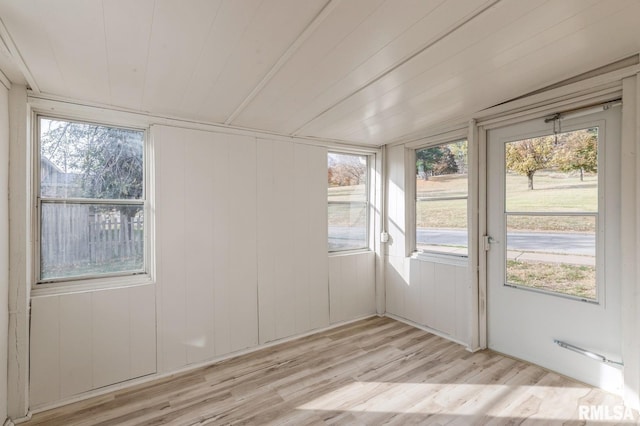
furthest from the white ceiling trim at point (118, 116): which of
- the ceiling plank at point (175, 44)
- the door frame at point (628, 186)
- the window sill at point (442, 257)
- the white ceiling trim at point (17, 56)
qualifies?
the door frame at point (628, 186)

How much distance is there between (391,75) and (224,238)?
2049 millimetres

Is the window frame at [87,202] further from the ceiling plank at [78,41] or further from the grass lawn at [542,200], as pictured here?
the grass lawn at [542,200]

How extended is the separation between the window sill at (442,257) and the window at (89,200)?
9.62ft

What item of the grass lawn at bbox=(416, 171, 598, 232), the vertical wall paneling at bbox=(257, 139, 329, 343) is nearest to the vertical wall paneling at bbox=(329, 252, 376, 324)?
the vertical wall paneling at bbox=(257, 139, 329, 343)

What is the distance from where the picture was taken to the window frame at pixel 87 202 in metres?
2.22

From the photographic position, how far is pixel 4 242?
1.95 meters

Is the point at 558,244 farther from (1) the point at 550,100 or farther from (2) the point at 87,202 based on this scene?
(2) the point at 87,202

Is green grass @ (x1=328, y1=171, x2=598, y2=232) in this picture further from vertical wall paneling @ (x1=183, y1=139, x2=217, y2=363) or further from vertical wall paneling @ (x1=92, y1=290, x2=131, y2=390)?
vertical wall paneling @ (x1=92, y1=290, x2=131, y2=390)

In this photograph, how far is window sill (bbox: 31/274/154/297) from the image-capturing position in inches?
87.3

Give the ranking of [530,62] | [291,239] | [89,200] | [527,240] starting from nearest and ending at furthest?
[530,62] → [89,200] → [527,240] → [291,239]

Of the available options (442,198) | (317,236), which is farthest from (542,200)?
(317,236)

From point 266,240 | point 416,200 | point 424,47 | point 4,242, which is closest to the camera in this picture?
point 424,47

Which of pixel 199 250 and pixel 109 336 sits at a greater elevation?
pixel 199 250

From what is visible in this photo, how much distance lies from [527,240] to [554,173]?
0.61 metres
